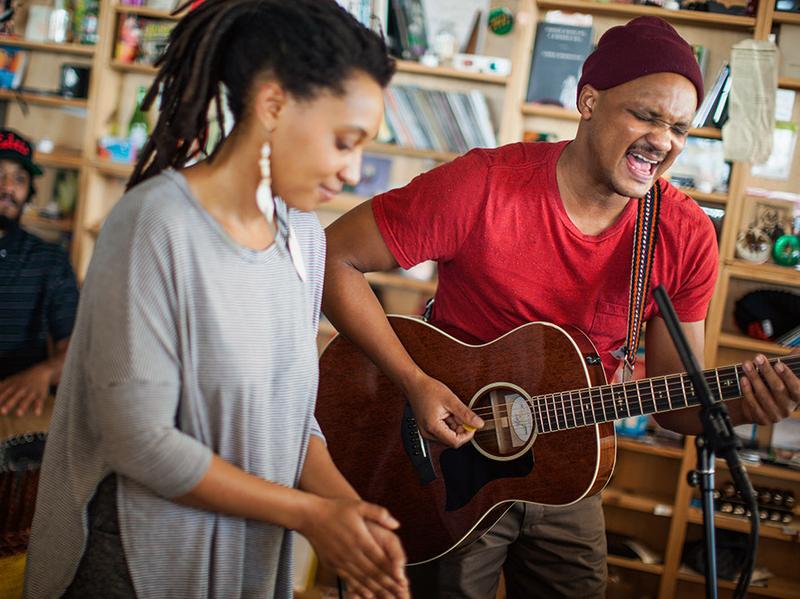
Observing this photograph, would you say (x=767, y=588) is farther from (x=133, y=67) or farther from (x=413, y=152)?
(x=133, y=67)

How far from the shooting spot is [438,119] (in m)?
3.68

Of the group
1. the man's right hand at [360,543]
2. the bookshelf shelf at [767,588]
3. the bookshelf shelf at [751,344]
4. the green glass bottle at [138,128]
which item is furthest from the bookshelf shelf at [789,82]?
the man's right hand at [360,543]

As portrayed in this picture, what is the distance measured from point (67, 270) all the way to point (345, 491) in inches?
90.8

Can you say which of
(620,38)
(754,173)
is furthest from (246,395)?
(754,173)

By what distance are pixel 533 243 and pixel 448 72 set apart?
2013 mm

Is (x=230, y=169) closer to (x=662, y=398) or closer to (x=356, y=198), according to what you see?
(x=662, y=398)

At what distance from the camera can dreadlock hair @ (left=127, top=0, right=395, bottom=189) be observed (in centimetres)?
108

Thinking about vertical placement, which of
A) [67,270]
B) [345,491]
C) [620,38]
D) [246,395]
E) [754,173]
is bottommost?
[67,270]

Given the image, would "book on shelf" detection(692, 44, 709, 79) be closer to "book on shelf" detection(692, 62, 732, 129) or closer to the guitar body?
"book on shelf" detection(692, 62, 732, 129)

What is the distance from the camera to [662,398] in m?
1.59

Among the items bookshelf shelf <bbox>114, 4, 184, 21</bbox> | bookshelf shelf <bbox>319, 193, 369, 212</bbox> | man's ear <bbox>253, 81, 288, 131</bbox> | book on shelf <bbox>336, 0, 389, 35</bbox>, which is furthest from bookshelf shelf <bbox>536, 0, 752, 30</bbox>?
man's ear <bbox>253, 81, 288, 131</bbox>

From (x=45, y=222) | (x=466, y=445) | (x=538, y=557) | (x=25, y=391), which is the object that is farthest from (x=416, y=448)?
(x=45, y=222)

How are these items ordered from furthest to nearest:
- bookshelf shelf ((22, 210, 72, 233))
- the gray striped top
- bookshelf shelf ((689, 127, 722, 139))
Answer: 1. bookshelf shelf ((22, 210, 72, 233))
2. bookshelf shelf ((689, 127, 722, 139))
3. the gray striped top

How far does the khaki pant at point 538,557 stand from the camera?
1.74 metres
